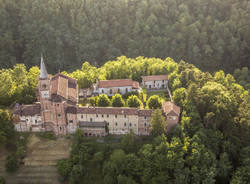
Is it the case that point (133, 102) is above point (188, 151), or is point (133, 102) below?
above

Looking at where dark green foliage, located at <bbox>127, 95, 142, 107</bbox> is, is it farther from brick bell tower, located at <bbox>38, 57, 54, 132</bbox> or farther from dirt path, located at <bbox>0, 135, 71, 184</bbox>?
brick bell tower, located at <bbox>38, 57, 54, 132</bbox>

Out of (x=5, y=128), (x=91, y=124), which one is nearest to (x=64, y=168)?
(x=91, y=124)

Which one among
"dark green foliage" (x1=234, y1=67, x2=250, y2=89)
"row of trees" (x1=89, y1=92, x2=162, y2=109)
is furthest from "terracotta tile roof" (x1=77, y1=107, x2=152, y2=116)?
"dark green foliage" (x1=234, y1=67, x2=250, y2=89)

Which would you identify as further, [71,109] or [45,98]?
[71,109]

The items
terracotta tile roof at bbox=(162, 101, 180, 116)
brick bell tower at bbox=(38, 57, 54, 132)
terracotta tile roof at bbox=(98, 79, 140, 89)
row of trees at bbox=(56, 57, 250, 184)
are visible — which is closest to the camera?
row of trees at bbox=(56, 57, 250, 184)

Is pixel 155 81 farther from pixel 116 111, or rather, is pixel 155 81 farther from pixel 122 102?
pixel 116 111

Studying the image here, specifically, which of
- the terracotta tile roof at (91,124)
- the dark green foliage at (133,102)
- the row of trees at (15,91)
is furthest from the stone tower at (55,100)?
the dark green foliage at (133,102)
